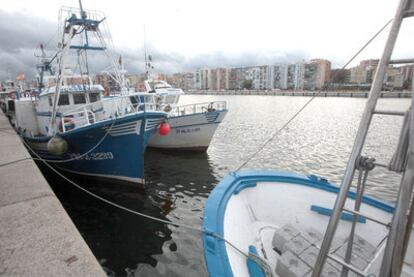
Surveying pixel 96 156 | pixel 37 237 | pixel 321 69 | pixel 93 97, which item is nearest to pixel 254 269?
pixel 37 237

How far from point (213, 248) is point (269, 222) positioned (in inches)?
74.2

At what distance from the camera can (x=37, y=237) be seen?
2.85m

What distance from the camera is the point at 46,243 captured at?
108 inches

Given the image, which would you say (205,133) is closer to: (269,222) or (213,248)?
(269,222)

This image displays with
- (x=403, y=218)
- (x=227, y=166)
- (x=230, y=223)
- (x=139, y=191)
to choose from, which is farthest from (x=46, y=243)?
(x=227, y=166)

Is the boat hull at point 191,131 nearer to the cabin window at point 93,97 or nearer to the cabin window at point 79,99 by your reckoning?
the cabin window at point 93,97

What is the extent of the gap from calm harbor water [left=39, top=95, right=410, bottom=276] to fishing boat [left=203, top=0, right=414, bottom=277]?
195 cm

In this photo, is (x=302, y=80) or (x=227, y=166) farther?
(x=302, y=80)

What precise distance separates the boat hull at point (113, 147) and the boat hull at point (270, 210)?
14.2ft

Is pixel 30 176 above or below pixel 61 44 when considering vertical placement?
below

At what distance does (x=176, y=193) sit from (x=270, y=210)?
484cm

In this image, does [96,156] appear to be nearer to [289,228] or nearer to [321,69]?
[289,228]

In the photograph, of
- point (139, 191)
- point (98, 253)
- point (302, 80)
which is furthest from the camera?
point (302, 80)

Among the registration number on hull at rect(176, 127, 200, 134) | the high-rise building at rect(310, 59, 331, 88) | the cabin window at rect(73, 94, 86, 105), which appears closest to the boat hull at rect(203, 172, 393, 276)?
the cabin window at rect(73, 94, 86, 105)
